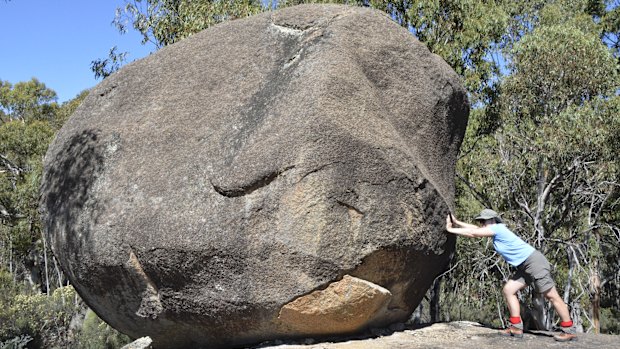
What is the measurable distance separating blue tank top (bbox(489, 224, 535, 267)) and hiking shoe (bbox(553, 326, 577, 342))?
74cm

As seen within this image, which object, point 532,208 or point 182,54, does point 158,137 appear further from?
point 532,208

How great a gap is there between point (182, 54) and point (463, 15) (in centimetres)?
785

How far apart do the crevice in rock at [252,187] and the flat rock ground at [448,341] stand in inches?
55.6

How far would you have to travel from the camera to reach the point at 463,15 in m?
13.5

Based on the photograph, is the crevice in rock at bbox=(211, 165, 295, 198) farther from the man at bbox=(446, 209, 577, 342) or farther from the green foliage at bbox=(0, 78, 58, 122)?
the green foliage at bbox=(0, 78, 58, 122)

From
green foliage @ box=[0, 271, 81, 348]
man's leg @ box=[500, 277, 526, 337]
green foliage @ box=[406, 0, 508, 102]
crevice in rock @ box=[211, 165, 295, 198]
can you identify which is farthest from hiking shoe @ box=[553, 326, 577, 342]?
green foliage @ box=[0, 271, 81, 348]

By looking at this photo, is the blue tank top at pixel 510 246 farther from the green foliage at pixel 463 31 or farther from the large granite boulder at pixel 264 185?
the green foliage at pixel 463 31

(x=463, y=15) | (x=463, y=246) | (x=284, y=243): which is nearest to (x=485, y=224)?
(x=284, y=243)

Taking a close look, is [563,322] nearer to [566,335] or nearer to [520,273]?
[566,335]

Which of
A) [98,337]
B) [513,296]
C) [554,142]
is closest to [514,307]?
[513,296]

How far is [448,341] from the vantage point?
626cm

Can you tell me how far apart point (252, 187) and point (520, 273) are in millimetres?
2771

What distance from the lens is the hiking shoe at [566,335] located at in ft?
20.5

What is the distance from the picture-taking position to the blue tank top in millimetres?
6426
